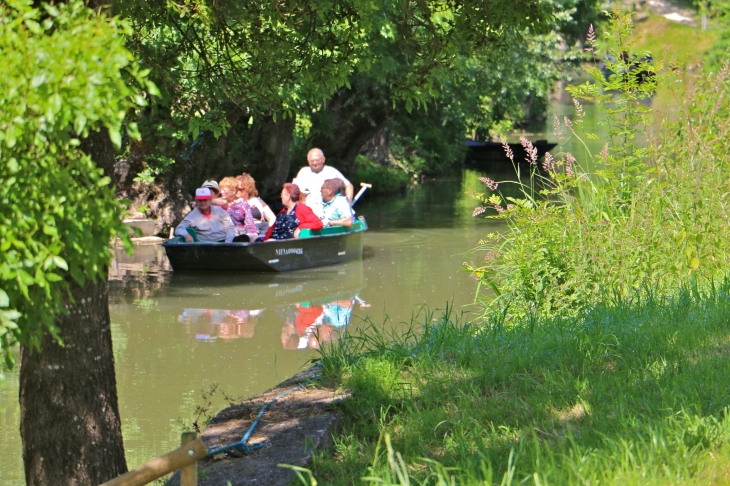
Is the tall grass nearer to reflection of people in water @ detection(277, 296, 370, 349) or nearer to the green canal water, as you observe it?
the green canal water

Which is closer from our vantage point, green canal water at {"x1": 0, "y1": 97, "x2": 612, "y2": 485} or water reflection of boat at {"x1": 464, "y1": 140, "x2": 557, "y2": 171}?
green canal water at {"x1": 0, "y1": 97, "x2": 612, "y2": 485}

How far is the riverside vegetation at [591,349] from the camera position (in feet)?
12.4

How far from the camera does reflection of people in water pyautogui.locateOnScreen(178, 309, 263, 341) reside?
34.4 ft

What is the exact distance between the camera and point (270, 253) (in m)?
14.1

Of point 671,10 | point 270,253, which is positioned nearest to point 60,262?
point 270,253

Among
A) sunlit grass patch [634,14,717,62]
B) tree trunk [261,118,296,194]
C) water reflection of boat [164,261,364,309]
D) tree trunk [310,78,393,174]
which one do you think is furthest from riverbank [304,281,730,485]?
sunlit grass patch [634,14,717,62]

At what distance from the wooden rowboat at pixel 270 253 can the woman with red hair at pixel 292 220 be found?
0.40 ft

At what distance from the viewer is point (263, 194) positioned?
21422mm

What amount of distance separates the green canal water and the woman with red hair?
654mm

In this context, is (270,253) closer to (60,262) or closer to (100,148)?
(100,148)

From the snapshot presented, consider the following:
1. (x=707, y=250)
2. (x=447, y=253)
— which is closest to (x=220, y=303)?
(x=447, y=253)

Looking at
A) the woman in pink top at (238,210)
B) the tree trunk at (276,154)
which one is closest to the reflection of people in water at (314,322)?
the woman in pink top at (238,210)

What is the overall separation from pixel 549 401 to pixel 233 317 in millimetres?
7218

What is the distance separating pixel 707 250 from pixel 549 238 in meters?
1.20
